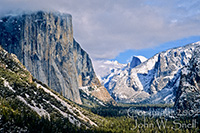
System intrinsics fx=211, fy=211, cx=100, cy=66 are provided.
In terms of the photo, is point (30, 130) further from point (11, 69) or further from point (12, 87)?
point (11, 69)

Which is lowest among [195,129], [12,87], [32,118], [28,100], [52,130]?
[195,129]

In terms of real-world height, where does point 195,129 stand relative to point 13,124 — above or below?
below

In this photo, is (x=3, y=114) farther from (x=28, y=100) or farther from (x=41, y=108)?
(x=41, y=108)

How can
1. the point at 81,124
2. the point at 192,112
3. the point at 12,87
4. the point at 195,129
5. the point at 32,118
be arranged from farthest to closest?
the point at 192,112 < the point at 195,129 < the point at 81,124 < the point at 12,87 < the point at 32,118

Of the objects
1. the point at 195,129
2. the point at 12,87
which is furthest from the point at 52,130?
the point at 195,129

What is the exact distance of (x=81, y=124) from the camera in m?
127

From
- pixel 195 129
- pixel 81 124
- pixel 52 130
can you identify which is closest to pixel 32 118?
pixel 52 130

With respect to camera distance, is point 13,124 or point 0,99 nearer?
point 13,124

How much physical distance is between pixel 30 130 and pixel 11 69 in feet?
232

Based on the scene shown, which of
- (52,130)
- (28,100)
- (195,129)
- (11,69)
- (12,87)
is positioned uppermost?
(11,69)

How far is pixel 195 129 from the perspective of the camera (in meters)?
141

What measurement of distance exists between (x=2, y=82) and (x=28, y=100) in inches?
564

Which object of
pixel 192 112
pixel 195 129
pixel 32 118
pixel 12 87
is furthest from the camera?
pixel 192 112

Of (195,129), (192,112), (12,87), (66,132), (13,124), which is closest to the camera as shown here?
(13,124)
